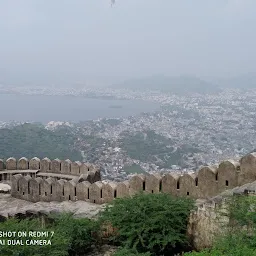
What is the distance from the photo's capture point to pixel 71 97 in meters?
131

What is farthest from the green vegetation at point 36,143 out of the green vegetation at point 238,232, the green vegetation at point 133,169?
the green vegetation at point 238,232

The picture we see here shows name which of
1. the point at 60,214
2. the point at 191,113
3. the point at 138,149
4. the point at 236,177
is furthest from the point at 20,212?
the point at 191,113

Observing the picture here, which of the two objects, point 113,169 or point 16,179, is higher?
point 16,179

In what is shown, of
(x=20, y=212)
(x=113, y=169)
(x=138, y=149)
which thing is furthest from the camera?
(x=138, y=149)

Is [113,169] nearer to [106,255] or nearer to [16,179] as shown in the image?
[16,179]

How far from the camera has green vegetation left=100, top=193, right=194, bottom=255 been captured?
25.1ft

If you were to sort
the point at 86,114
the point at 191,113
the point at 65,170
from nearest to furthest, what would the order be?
the point at 65,170 < the point at 191,113 < the point at 86,114

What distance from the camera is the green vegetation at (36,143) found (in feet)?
102

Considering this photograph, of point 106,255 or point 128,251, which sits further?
point 106,255

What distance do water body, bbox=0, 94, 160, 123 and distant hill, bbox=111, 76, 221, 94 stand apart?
50.0 ft

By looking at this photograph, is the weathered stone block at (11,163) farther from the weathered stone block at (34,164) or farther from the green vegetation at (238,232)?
the green vegetation at (238,232)

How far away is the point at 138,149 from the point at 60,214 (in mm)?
28917

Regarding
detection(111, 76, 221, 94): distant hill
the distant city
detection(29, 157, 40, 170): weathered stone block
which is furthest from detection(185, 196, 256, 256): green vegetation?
detection(111, 76, 221, 94): distant hill

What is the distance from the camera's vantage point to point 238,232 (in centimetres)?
664
